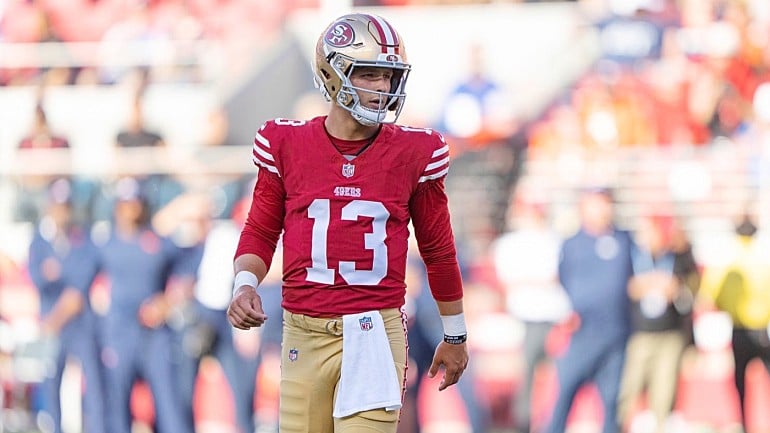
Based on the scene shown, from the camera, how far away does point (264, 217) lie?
3.83 m

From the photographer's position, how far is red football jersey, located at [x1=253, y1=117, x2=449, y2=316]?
3699 millimetres

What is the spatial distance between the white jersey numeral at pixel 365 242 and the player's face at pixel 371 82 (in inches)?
10.5

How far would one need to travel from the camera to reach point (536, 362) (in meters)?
7.03

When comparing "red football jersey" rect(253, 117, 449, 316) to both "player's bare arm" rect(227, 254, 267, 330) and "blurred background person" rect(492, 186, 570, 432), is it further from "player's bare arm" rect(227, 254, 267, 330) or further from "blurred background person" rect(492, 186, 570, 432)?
"blurred background person" rect(492, 186, 570, 432)

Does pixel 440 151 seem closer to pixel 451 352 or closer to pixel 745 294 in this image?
pixel 451 352

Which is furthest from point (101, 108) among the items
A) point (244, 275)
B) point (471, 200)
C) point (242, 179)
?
point (244, 275)

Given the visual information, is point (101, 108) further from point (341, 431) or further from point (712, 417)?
point (341, 431)

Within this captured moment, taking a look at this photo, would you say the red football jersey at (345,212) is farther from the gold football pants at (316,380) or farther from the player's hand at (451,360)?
the player's hand at (451,360)

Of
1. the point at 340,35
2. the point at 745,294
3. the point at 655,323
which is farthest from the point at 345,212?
the point at 745,294

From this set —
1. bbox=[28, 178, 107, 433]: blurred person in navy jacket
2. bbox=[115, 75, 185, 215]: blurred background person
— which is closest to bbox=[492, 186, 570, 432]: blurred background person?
bbox=[115, 75, 185, 215]: blurred background person

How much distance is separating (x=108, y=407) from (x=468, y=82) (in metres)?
2.57

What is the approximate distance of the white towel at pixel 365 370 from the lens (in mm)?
3643

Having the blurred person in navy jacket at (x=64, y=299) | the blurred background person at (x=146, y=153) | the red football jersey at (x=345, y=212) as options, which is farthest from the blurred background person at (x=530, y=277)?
the red football jersey at (x=345, y=212)

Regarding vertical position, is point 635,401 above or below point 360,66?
below
